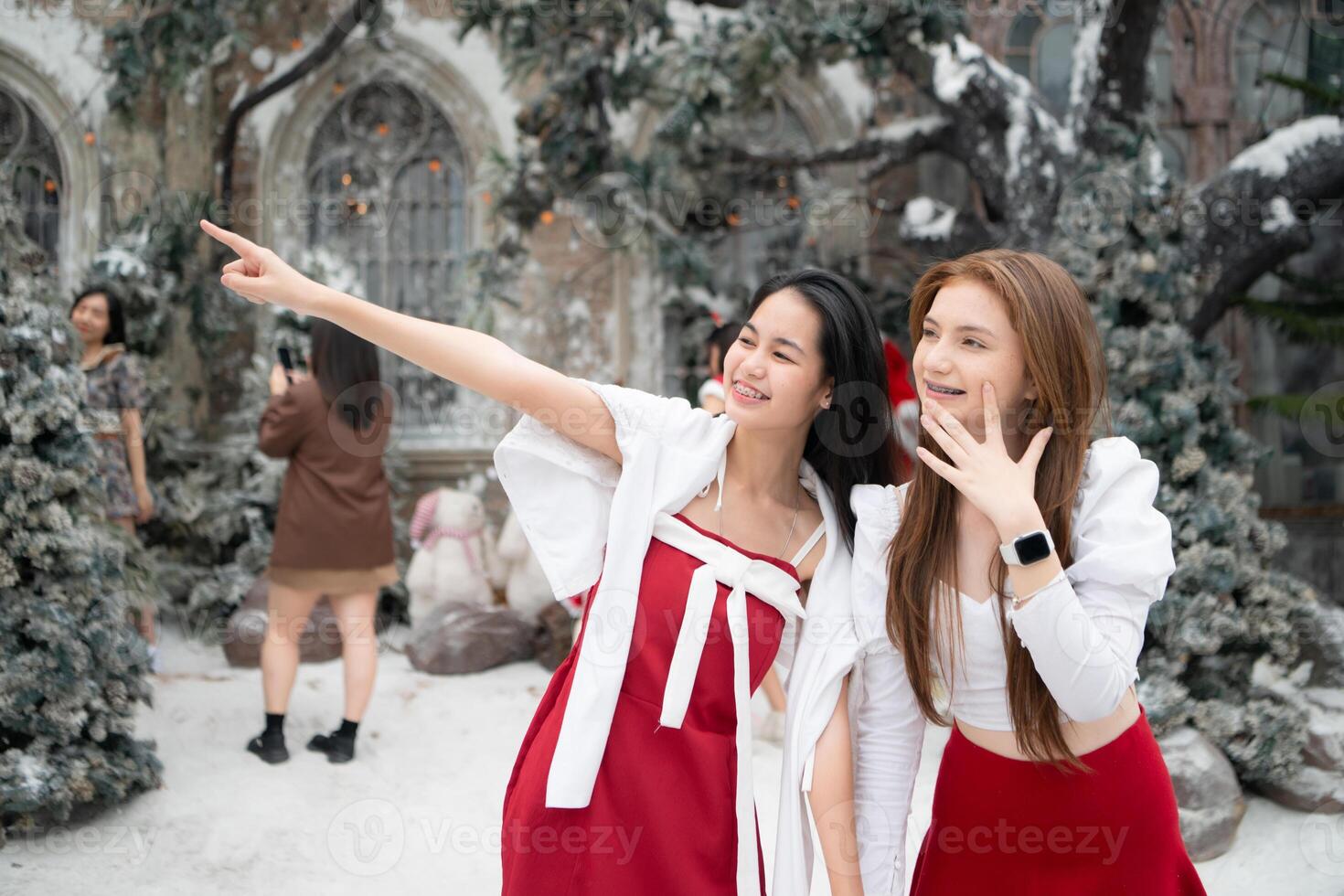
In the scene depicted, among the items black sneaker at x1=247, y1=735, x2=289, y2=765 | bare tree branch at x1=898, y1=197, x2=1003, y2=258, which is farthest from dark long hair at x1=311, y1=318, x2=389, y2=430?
bare tree branch at x1=898, y1=197, x2=1003, y2=258

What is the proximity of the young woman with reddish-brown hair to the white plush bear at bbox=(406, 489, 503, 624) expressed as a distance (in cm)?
430

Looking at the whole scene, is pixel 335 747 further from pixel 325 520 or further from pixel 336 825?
pixel 325 520

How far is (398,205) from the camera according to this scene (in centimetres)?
746

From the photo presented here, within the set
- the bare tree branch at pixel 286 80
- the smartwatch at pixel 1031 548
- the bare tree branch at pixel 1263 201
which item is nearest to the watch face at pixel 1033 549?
the smartwatch at pixel 1031 548

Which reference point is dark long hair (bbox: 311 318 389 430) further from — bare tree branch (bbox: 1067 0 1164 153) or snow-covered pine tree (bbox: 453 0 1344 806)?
bare tree branch (bbox: 1067 0 1164 153)

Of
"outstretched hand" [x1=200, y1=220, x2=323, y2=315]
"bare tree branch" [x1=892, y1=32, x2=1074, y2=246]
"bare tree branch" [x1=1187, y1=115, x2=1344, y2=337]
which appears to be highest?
"bare tree branch" [x1=892, y1=32, x2=1074, y2=246]

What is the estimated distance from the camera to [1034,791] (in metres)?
1.64

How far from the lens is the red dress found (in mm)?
1757

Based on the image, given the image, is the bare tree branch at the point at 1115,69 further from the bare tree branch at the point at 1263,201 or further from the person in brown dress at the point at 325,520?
the person in brown dress at the point at 325,520

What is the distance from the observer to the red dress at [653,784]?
176 cm

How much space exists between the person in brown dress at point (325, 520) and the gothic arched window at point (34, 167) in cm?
411

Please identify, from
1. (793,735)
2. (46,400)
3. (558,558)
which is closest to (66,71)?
(46,400)

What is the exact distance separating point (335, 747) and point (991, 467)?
3.24 metres

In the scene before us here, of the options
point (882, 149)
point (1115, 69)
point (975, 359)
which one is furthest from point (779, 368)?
point (882, 149)
